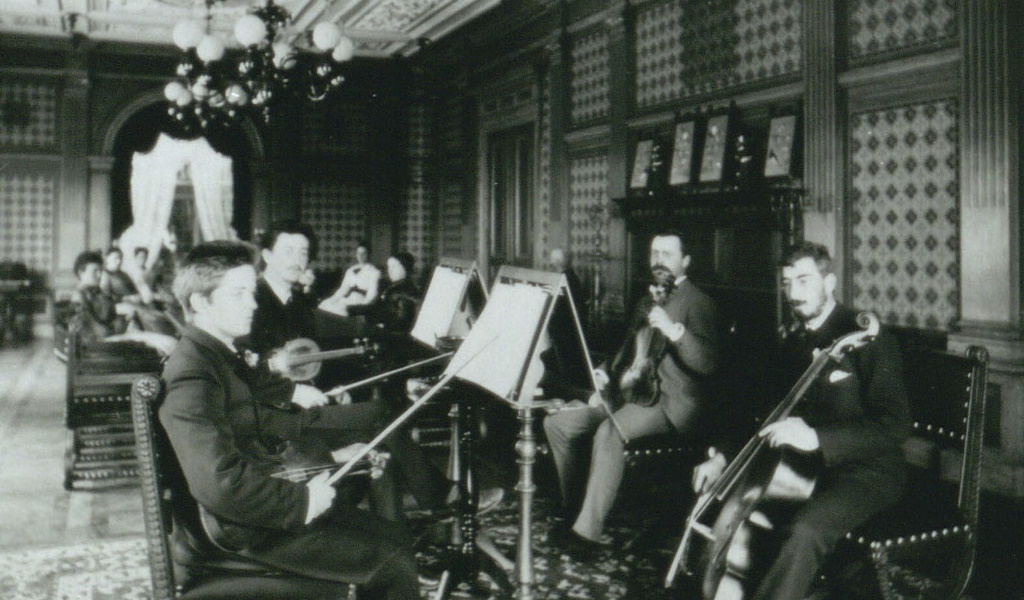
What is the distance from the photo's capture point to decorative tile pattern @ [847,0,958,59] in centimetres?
400

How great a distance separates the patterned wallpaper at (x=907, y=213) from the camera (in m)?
4.06

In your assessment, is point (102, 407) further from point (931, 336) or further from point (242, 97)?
point (931, 336)

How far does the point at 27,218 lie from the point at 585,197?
7.86 meters

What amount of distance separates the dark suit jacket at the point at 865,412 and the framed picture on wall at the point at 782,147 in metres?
2.39

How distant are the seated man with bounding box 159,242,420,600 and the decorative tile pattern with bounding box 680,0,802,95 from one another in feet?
12.7

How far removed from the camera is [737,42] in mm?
5480

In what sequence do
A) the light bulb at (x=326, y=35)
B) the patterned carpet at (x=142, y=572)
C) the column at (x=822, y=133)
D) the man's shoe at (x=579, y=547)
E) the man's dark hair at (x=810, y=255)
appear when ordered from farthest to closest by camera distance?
1. the light bulb at (x=326, y=35)
2. the column at (x=822, y=133)
3. the man's shoe at (x=579, y=547)
4. the patterned carpet at (x=142, y=572)
5. the man's dark hair at (x=810, y=255)

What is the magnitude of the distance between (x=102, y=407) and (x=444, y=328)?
243cm

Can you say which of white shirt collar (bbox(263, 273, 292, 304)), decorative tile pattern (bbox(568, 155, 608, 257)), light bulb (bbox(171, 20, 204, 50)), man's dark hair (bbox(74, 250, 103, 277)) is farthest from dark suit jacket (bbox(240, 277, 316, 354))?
man's dark hair (bbox(74, 250, 103, 277))

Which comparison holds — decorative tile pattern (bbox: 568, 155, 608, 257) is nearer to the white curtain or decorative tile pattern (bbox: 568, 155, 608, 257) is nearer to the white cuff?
the white cuff

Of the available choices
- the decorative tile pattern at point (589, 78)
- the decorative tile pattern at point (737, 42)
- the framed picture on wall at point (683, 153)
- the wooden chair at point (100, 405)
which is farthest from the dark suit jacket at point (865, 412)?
the decorative tile pattern at point (589, 78)

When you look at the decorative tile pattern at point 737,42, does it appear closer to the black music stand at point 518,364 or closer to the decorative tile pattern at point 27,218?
the black music stand at point 518,364

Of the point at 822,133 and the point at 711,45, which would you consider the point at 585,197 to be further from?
the point at 822,133

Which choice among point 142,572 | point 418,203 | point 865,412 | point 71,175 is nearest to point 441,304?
point 142,572
